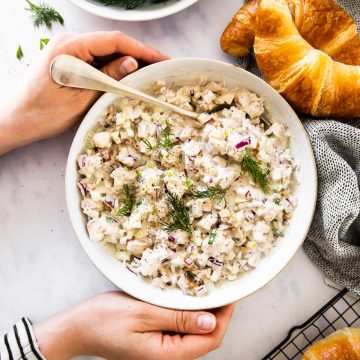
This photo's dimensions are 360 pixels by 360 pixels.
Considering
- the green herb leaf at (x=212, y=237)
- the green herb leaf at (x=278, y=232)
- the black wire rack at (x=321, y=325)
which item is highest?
the green herb leaf at (x=212, y=237)

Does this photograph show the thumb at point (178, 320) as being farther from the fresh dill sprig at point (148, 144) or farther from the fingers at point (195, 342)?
the fresh dill sprig at point (148, 144)

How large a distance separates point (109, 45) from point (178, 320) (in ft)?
2.56

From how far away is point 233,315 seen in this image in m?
1.67

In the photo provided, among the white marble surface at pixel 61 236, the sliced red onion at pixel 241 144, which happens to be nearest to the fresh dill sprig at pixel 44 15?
the white marble surface at pixel 61 236

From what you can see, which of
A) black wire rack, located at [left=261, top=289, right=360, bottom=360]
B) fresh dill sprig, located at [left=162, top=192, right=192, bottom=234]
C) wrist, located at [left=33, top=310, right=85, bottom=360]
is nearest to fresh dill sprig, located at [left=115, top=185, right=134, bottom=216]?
fresh dill sprig, located at [left=162, top=192, right=192, bottom=234]

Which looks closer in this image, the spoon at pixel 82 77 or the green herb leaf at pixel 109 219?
the spoon at pixel 82 77

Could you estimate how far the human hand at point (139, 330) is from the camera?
1.48 m

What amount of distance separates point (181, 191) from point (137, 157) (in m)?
0.16

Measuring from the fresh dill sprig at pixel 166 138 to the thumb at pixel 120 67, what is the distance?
0.18 m

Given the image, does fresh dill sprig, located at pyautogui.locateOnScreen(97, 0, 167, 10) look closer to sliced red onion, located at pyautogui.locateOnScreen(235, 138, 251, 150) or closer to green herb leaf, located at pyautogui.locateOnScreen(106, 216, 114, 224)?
sliced red onion, located at pyautogui.locateOnScreen(235, 138, 251, 150)

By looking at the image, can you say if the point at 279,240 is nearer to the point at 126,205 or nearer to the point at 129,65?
the point at 126,205

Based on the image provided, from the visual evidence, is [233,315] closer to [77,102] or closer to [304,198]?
[304,198]

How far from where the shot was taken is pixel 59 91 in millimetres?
1486

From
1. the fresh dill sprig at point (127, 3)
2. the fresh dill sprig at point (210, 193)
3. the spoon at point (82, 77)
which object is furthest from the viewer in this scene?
the fresh dill sprig at point (127, 3)
